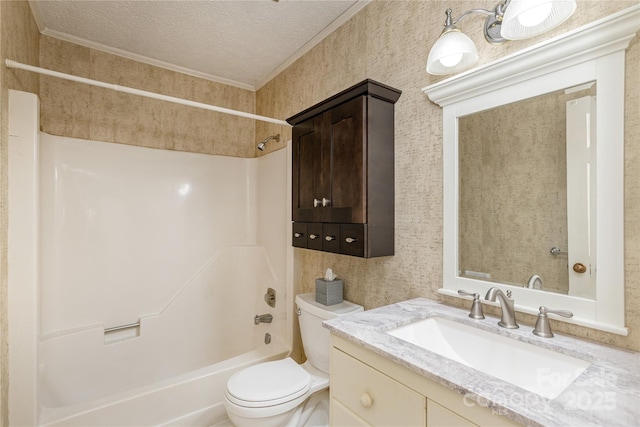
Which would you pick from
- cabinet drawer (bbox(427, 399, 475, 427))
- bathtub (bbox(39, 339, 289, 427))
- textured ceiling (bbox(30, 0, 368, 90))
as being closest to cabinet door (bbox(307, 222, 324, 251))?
bathtub (bbox(39, 339, 289, 427))

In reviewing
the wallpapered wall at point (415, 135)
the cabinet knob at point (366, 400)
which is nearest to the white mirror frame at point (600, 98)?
the wallpapered wall at point (415, 135)

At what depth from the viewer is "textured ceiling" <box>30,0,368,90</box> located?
1779 mm

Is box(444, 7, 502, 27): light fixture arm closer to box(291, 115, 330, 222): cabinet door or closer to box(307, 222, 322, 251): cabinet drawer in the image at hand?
box(291, 115, 330, 222): cabinet door

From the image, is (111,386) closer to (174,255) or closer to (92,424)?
(92,424)

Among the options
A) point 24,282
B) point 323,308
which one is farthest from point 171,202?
point 323,308

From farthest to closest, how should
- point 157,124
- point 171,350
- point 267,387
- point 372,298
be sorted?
1. point 157,124
2. point 171,350
3. point 372,298
4. point 267,387

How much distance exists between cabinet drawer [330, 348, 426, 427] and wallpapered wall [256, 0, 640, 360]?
547 mm

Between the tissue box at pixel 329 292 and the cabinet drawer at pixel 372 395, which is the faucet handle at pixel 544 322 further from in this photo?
the tissue box at pixel 329 292

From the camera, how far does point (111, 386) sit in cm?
202

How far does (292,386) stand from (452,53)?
5.05ft

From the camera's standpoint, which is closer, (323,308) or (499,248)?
(499,248)

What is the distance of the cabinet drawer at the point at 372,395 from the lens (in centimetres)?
81

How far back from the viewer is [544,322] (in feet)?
3.14

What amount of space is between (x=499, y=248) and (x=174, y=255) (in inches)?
84.8
